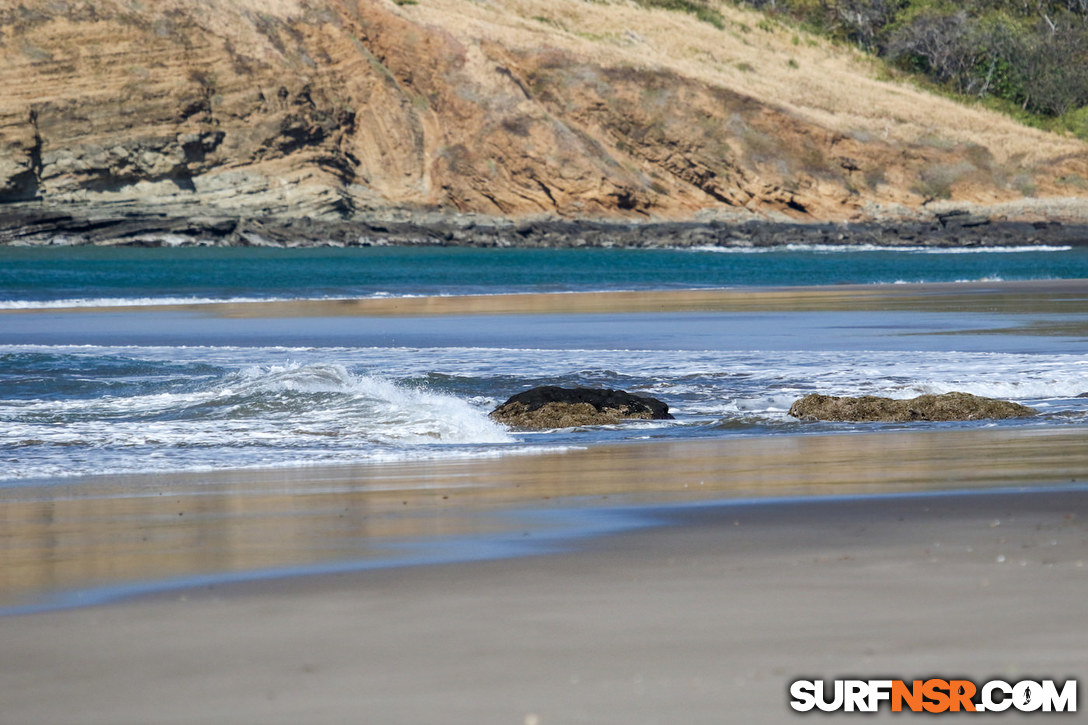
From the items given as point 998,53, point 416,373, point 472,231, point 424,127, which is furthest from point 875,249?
point 416,373

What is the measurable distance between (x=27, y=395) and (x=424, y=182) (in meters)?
52.9

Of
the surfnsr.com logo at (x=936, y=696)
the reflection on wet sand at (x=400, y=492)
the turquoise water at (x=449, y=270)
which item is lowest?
the turquoise water at (x=449, y=270)

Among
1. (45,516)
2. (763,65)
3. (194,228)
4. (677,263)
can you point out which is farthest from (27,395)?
(763,65)

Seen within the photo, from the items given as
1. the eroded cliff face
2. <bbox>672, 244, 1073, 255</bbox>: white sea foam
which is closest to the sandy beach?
<bbox>672, 244, 1073, 255</bbox>: white sea foam

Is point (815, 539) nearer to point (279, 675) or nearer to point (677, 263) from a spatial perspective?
point (279, 675)

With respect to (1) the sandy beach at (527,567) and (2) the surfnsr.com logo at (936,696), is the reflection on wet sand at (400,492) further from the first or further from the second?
(2) the surfnsr.com logo at (936,696)

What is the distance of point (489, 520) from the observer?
5.88 meters

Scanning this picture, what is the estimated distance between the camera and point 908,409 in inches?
418

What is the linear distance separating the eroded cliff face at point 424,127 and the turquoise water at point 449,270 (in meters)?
7.24

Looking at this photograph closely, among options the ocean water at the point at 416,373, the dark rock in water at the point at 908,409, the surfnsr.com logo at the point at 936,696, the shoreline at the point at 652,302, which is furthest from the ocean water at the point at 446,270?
the surfnsr.com logo at the point at 936,696

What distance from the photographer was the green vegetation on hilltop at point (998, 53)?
80.6 m

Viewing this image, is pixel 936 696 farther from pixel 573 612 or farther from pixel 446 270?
pixel 446 270

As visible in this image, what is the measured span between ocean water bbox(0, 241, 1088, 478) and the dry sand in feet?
9.05

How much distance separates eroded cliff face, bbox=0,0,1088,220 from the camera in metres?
60.7
